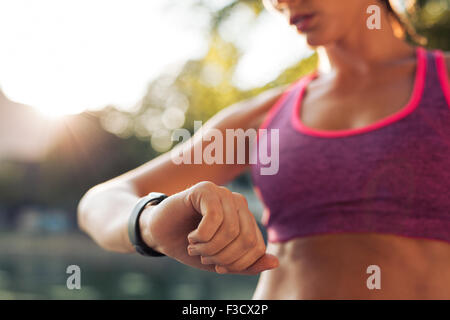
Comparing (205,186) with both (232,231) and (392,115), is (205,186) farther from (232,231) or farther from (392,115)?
(392,115)

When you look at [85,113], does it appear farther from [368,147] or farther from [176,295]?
[368,147]

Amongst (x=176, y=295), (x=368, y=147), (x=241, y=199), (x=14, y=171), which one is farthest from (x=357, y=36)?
(x=14, y=171)

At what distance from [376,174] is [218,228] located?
0.44m

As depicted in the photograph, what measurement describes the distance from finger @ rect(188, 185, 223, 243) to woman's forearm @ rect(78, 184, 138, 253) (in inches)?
8.1

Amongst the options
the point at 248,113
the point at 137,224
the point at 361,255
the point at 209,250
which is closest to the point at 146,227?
the point at 137,224

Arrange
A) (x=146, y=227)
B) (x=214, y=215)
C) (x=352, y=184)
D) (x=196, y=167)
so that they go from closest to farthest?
(x=214, y=215)
(x=146, y=227)
(x=352, y=184)
(x=196, y=167)

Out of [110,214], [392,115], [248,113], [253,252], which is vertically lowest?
[253,252]

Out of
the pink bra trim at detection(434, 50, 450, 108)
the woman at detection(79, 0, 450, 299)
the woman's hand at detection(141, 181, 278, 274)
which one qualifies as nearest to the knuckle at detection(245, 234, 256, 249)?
the woman's hand at detection(141, 181, 278, 274)

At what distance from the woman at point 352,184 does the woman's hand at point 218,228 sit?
0.18 meters

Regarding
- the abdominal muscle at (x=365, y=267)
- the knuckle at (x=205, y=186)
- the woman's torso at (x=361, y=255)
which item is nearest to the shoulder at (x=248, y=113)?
the woman's torso at (x=361, y=255)

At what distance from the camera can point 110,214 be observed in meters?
0.71

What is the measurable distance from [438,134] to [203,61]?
3.65 meters

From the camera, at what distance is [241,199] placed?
1.45ft

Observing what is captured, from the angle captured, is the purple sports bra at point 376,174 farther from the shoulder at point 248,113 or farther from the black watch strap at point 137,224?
the black watch strap at point 137,224
